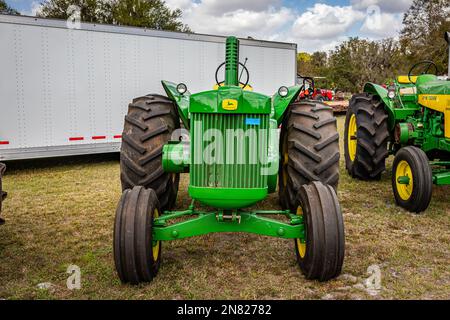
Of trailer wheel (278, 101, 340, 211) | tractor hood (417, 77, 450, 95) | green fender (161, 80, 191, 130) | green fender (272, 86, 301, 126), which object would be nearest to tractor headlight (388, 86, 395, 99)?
tractor hood (417, 77, 450, 95)

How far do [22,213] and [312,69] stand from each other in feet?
170

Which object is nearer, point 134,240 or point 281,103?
point 134,240

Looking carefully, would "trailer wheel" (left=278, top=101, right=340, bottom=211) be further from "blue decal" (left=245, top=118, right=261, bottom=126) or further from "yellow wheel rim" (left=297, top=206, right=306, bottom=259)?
"blue decal" (left=245, top=118, right=261, bottom=126)

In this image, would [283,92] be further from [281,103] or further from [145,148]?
[145,148]

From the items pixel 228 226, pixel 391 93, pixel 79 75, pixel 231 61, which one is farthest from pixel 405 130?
pixel 79 75

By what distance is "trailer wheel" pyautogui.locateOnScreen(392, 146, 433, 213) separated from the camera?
4.93 metres

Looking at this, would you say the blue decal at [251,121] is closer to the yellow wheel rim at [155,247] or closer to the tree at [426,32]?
the yellow wheel rim at [155,247]

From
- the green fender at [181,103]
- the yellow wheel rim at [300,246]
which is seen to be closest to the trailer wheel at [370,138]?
the green fender at [181,103]

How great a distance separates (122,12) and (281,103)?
28.4m

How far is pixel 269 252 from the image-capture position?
388 cm

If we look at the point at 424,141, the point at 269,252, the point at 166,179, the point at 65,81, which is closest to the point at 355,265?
the point at 269,252

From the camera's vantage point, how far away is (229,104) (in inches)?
126

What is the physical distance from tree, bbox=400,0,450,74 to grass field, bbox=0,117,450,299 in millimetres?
28758

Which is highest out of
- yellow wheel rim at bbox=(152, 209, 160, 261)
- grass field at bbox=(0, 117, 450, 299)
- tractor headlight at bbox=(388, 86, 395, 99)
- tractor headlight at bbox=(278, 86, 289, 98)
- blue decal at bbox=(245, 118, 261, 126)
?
tractor headlight at bbox=(388, 86, 395, 99)
